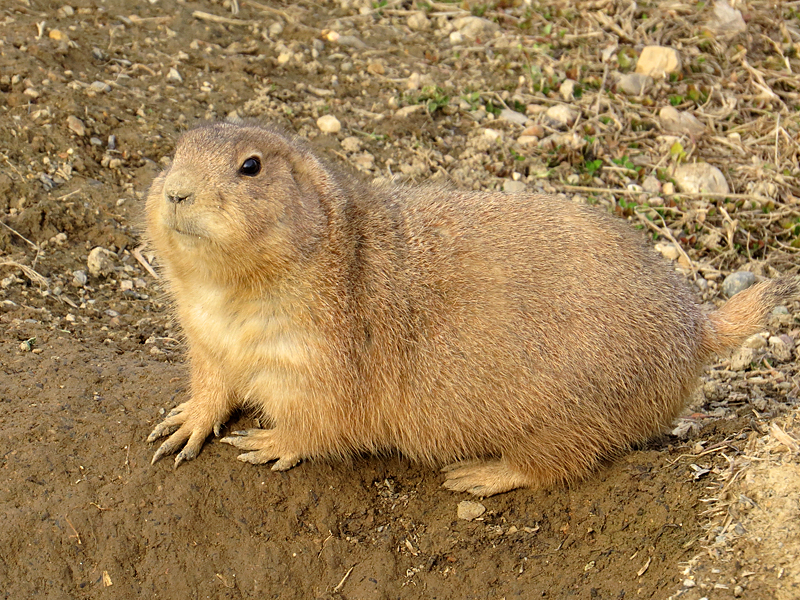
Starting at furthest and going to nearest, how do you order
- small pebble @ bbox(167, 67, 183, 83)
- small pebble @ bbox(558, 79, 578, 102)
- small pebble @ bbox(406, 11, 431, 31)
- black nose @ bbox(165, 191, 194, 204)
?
small pebble @ bbox(406, 11, 431, 31)
small pebble @ bbox(558, 79, 578, 102)
small pebble @ bbox(167, 67, 183, 83)
black nose @ bbox(165, 191, 194, 204)

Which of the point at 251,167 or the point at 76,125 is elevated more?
the point at 251,167

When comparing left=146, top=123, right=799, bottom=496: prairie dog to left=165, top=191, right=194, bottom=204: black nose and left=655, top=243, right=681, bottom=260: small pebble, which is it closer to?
left=165, top=191, right=194, bottom=204: black nose

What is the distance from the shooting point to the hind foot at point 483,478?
4.82 m

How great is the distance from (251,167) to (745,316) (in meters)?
2.94

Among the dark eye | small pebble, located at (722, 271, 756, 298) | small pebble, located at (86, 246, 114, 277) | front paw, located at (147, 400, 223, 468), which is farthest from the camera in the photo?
small pebble, located at (722, 271, 756, 298)

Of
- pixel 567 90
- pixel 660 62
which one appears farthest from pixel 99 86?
pixel 660 62

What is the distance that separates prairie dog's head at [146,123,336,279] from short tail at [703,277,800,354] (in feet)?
7.79

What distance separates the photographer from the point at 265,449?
185 inches

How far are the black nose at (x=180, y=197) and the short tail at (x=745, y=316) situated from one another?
297cm

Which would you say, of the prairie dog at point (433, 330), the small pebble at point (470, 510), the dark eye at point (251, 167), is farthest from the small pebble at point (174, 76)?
the small pebble at point (470, 510)

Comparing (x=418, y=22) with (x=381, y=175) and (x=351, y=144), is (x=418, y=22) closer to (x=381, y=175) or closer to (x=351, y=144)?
(x=351, y=144)

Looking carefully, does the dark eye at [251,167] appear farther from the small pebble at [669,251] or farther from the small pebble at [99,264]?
the small pebble at [669,251]

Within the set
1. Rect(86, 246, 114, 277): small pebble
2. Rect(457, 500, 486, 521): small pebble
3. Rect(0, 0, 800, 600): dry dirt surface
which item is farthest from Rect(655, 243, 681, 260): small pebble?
Rect(86, 246, 114, 277): small pebble

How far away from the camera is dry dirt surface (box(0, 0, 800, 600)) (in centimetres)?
426
